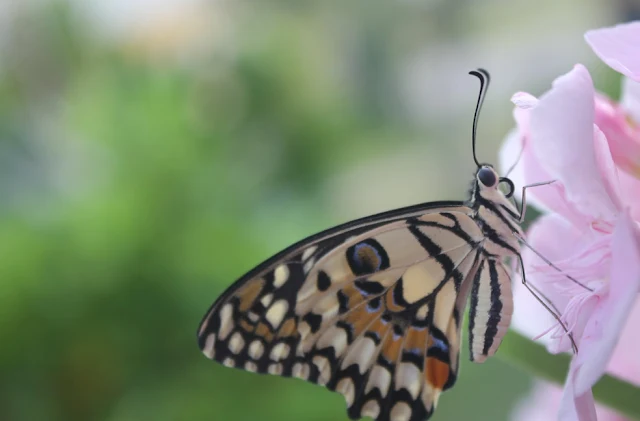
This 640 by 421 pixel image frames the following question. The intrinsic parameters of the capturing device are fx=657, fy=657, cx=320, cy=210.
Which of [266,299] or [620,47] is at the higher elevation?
[620,47]

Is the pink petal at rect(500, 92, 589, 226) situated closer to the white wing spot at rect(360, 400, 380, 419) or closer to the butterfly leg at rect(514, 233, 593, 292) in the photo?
the butterfly leg at rect(514, 233, 593, 292)

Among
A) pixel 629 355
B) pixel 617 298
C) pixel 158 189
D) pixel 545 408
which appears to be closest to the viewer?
pixel 617 298

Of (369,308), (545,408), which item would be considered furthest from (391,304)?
(545,408)

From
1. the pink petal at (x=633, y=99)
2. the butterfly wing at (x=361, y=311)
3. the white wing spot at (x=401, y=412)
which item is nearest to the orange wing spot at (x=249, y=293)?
the butterfly wing at (x=361, y=311)

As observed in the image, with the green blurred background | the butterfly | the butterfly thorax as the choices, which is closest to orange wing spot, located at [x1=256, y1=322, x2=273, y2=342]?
the butterfly

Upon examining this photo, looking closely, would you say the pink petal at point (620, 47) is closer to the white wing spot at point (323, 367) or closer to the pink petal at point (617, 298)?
the pink petal at point (617, 298)

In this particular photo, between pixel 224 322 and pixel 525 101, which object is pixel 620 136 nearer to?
pixel 525 101
